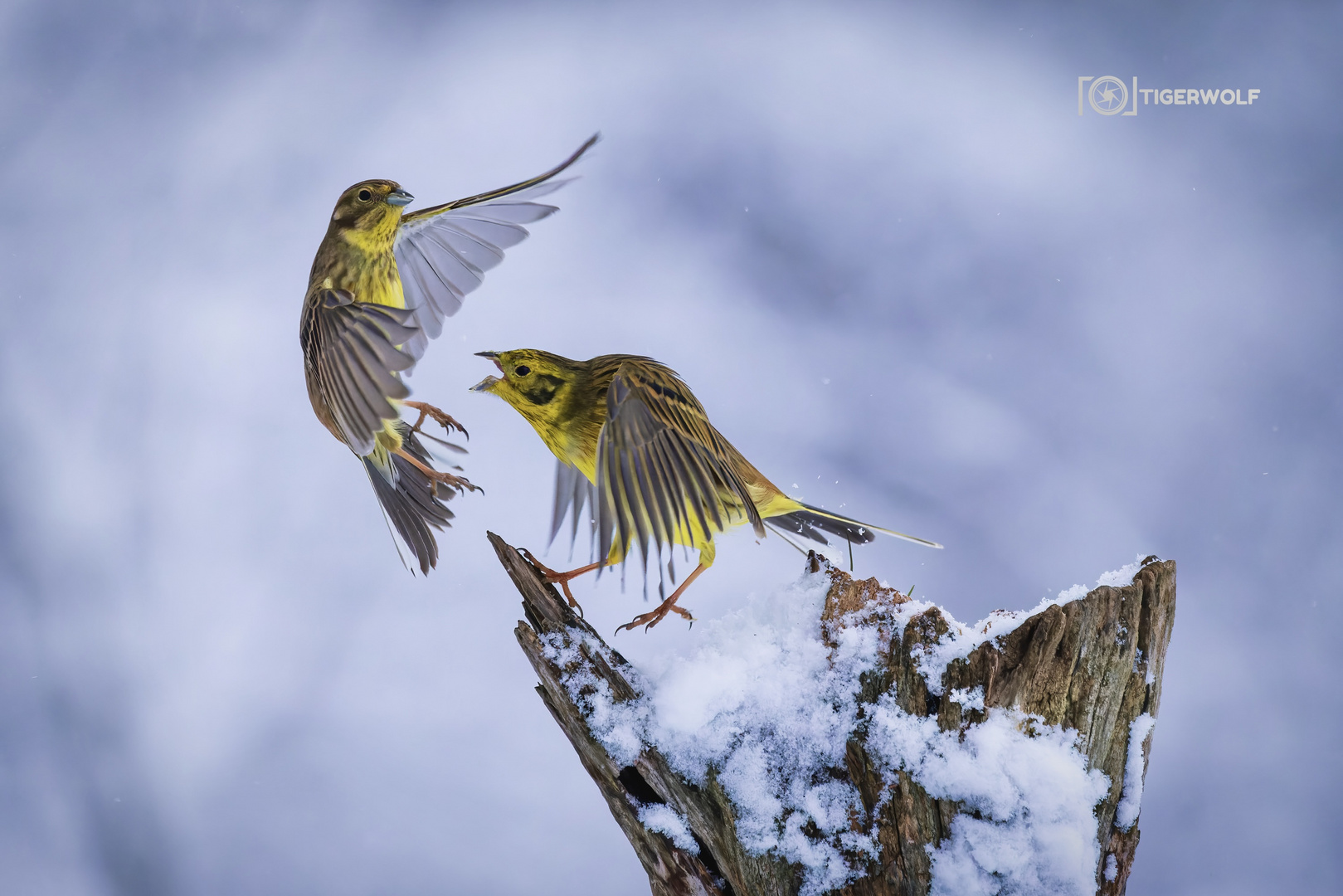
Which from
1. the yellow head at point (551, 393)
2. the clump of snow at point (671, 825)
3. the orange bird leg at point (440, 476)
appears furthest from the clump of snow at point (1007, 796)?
the orange bird leg at point (440, 476)

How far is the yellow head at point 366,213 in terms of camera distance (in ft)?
8.17

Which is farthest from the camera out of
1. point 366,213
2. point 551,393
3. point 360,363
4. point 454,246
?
point 454,246

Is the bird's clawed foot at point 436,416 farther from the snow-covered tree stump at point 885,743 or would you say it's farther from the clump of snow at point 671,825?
the clump of snow at point 671,825

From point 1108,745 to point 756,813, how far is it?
867 mm

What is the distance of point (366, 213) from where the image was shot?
2.49m

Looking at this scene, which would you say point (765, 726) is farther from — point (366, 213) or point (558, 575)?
point (366, 213)

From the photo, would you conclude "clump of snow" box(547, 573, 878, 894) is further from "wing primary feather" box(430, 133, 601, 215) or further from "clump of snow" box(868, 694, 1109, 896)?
"wing primary feather" box(430, 133, 601, 215)

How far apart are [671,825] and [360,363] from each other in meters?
1.31

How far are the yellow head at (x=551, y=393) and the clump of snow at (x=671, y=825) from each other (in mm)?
890

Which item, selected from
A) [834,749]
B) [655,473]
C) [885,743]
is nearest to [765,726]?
[834,749]

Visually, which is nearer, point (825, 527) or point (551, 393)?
point (551, 393)

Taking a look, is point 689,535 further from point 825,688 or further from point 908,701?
point 908,701

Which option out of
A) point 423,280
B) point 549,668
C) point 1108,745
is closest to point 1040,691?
point 1108,745

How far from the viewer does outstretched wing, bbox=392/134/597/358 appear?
2.67 meters
